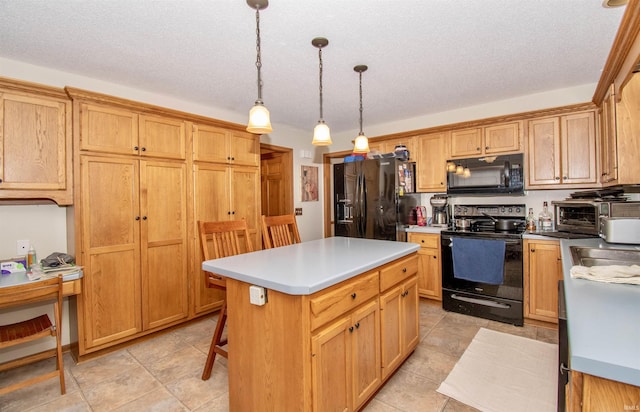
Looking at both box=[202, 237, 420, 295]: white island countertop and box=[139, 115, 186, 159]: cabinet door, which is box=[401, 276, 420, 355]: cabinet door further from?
box=[139, 115, 186, 159]: cabinet door

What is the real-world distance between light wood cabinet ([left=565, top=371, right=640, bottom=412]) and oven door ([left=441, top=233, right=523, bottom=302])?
2.58 meters

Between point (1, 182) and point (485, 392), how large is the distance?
3678 mm

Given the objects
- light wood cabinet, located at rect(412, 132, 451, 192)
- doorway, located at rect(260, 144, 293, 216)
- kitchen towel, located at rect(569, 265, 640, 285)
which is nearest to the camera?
kitchen towel, located at rect(569, 265, 640, 285)

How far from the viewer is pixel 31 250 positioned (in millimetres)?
2398

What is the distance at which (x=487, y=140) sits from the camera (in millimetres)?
3455

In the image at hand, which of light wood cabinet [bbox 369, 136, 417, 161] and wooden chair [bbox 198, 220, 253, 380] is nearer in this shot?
wooden chair [bbox 198, 220, 253, 380]

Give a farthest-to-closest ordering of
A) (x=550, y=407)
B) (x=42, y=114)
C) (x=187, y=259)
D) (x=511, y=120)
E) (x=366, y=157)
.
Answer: (x=366, y=157), (x=511, y=120), (x=187, y=259), (x=42, y=114), (x=550, y=407)

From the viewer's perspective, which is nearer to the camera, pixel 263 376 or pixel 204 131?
pixel 263 376

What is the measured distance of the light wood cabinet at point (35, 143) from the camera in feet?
7.09

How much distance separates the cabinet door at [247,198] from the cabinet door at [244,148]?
0.28ft

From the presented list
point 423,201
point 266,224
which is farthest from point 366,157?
point 266,224

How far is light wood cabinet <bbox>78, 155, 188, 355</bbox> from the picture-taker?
8.04 feet

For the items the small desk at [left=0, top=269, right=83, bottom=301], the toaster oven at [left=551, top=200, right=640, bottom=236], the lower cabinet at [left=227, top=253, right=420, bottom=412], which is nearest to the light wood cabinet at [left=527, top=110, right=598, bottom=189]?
the toaster oven at [left=551, top=200, right=640, bottom=236]

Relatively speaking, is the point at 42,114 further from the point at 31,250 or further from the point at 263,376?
the point at 263,376
